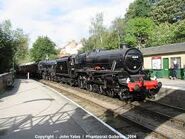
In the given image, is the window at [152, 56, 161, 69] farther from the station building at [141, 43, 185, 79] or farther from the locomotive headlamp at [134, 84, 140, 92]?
the locomotive headlamp at [134, 84, 140, 92]

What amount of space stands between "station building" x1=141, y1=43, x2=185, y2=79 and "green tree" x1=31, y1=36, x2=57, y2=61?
64689 mm

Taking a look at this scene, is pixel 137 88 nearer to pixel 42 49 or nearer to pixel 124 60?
pixel 124 60

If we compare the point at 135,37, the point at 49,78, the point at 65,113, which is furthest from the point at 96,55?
the point at 135,37

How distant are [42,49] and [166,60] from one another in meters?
69.6

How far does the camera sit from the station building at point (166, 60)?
30103mm

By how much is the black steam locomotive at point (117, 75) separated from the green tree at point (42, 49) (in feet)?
241

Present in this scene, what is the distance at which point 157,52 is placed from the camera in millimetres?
33594

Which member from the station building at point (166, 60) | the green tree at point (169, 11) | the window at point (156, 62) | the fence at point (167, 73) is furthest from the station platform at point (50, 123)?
the green tree at point (169, 11)

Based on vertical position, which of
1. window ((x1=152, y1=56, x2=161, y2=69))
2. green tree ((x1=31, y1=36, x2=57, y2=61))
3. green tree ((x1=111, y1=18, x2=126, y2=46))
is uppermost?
green tree ((x1=111, y1=18, x2=126, y2=46))

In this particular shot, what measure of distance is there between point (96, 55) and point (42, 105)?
252 inches

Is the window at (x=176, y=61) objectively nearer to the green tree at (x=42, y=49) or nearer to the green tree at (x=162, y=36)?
the green tree at (x=162, y=36)

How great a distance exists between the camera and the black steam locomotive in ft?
→ 59.0

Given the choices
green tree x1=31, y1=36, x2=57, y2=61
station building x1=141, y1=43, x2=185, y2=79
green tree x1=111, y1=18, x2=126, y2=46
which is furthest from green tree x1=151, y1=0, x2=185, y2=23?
station building x1=141, y1=43, x2=185, y2=79

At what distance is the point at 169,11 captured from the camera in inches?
2936
